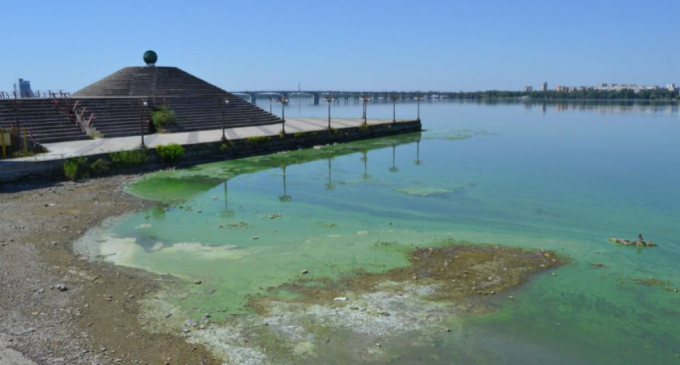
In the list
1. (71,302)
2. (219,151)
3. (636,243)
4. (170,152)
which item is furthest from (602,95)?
(71,302)

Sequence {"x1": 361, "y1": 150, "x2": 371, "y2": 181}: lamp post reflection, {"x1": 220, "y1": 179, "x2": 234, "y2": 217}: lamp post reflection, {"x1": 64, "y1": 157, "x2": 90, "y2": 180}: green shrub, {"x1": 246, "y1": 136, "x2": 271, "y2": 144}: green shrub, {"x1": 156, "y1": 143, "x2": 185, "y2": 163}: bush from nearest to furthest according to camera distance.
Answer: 1. {"x1": 220, "y1": 179, "x2": 234, "y2": 217}: lamp post reflection
2. {"x1": 64, "y1": 157, "x2": 90, "y2": 180}: green shrub
3. {"x1": 361, "y1": 150, "x2": 371, "y2": 181}: lamp post reflection
4. {"x1": 156, "y1": 143, "x2": 185, "y2": 163}: bush
5. {"x1": 246, "y1": 136, "x2": 271, "y2": 144}: green shrub

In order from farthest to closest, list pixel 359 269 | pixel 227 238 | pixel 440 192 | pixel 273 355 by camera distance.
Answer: pixel 440 192 → pixel 227 238 → pixel 359 269 → pixel 273 355

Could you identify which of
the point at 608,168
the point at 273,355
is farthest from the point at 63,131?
the point at 608,168

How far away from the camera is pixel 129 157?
847 inches

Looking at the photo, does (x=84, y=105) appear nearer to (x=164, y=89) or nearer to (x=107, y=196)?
(x=164, y=89)

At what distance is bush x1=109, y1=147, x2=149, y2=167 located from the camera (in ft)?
69.1

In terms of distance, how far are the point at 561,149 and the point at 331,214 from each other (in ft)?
75.7

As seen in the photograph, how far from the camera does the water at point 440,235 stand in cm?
780

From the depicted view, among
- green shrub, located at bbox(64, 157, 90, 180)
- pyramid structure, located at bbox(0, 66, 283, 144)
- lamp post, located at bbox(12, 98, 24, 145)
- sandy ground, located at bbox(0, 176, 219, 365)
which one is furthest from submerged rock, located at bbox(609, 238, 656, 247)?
lamp post, located at bbox(12, 98, 24, 145)

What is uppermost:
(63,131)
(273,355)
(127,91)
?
(127,91)

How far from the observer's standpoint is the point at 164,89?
36844 mm

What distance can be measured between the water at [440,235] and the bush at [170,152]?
1327 mm

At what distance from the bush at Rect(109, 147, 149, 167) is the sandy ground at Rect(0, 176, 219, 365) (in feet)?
21.6

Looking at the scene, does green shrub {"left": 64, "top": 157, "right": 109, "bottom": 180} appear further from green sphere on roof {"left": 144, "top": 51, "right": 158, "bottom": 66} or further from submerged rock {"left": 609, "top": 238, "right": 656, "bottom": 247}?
green sphere on roof {"left": 144, "top": 51, "right": 158, "bottom": 66}
